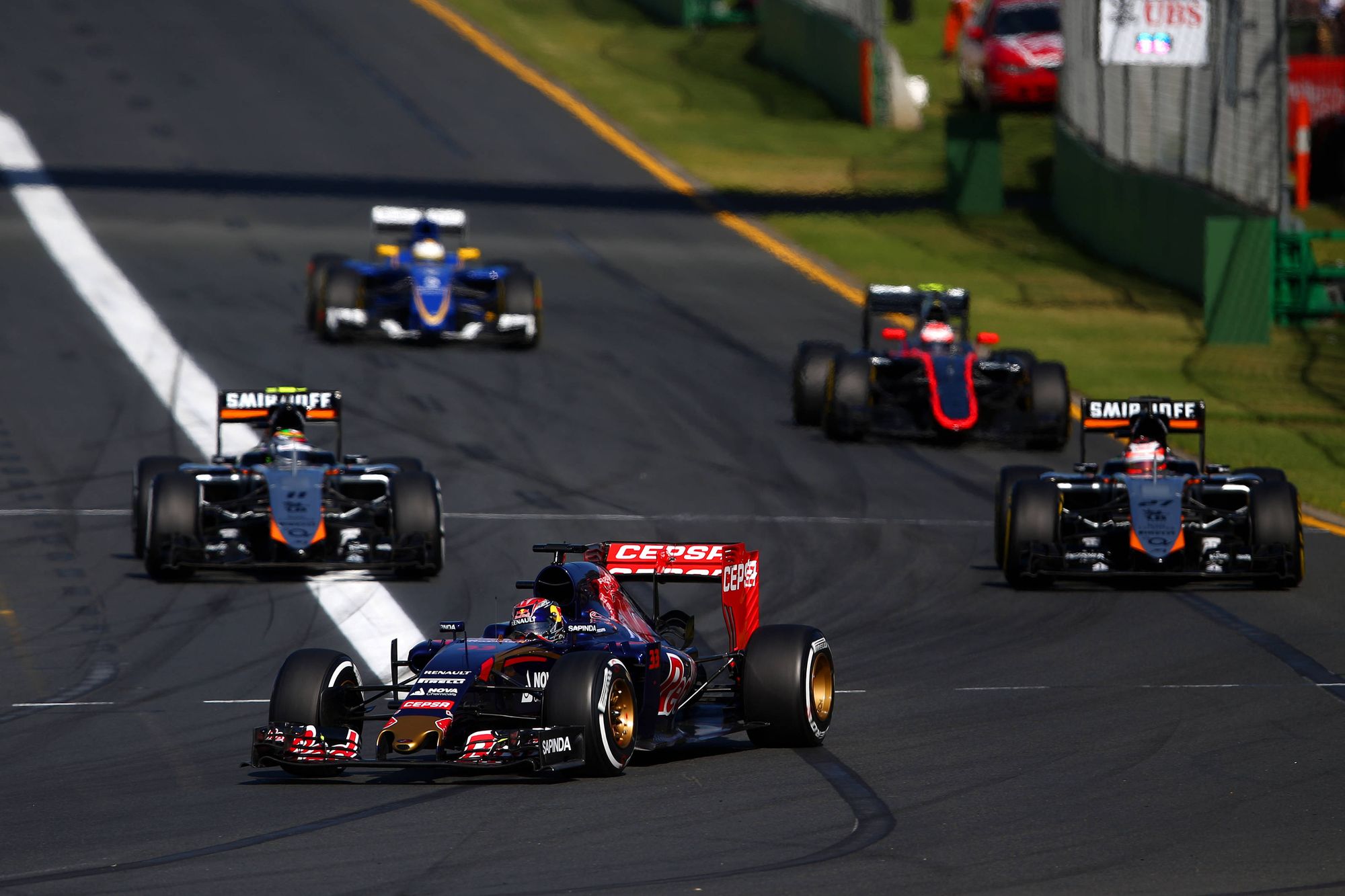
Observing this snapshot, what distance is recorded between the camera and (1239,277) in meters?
29.5

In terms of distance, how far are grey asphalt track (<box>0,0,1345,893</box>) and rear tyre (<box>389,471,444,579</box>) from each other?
0.97 feet

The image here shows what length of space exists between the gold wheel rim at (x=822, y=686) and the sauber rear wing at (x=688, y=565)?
0.63 m

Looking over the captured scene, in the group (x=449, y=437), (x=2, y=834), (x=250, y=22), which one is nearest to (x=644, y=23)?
(x=250, y=22)

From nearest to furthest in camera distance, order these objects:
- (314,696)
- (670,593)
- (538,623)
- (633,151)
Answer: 1. (314,696)
2. (538,623)
3. (670,593)
4. (633,151)

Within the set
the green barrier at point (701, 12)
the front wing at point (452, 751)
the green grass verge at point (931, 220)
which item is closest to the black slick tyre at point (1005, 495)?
the green grass verge at point (931, 220)

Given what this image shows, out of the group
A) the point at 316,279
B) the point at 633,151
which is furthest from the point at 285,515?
the point at 633,151

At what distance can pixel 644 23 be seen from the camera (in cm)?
5419

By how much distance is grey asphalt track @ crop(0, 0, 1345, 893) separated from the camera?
948 cm

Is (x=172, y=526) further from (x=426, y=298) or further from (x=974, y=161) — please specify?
(x=974, y=161)

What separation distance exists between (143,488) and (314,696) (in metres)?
7.84

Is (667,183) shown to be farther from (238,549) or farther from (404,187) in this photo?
(238,549)

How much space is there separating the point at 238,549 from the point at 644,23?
38.2 meters

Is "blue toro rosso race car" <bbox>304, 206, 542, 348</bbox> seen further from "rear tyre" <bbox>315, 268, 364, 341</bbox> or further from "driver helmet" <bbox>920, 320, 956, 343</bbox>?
"driver helmet" <bbox>920, 320, 956, 343</bbox>

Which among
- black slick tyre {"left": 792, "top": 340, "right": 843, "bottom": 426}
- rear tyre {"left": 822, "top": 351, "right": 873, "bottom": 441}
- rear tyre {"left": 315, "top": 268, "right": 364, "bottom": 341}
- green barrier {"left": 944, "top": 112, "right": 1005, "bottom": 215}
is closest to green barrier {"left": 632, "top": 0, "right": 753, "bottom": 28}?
green barrier {"left": 944, "top": 112, "right": 1005, "bottom": 215}
